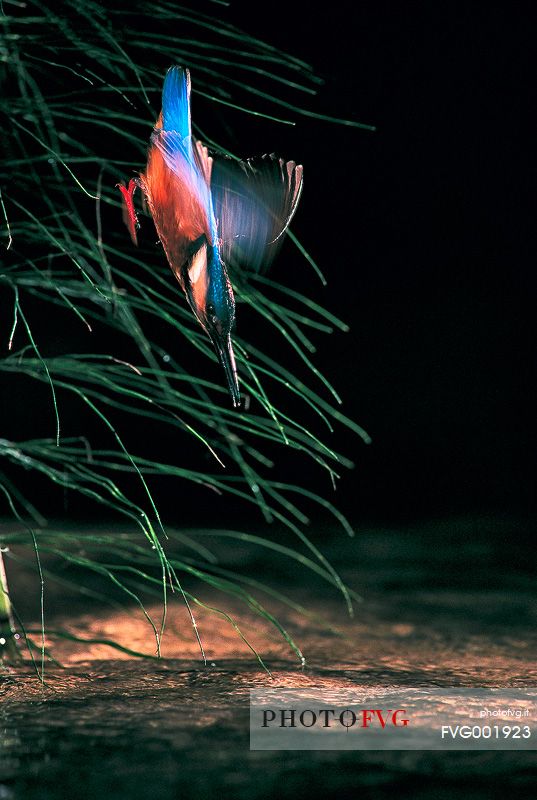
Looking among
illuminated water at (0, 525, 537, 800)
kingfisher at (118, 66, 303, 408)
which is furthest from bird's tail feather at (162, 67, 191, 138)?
illuminated water at (0, 525, 537, 800)

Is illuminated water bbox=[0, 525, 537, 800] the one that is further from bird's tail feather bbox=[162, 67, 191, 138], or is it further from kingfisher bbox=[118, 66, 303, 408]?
bird's tail feather bbox=[162, 67, 191, 138]

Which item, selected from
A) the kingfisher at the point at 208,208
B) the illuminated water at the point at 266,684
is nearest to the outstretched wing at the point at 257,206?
the kingfisher at the point at 208,208

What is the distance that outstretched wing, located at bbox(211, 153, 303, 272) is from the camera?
57cm

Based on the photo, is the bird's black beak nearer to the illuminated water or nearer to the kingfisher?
the kingfisher

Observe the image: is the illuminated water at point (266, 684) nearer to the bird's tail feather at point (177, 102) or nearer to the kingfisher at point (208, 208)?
the kingfisher at point (208, 208)

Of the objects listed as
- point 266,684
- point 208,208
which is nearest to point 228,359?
point 208,208

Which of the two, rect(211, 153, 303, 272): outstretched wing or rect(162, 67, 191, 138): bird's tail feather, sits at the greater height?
rect(162, 67, 191, 138): bird's tail feather

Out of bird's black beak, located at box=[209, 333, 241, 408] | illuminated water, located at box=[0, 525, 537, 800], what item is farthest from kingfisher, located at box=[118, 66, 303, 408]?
illuminated water, located at box=[0, 525, 537, 800]

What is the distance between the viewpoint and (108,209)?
1404 mm

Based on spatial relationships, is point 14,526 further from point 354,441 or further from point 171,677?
point 171,677

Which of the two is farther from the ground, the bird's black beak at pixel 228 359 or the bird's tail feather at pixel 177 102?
the bird's tail feather at pixel 177 102

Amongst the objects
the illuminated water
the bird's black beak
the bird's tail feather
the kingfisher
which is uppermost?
the bird's tail feather

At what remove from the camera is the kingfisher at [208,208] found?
0.52 m

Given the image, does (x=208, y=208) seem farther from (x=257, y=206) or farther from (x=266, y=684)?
(x=266, y=684)
